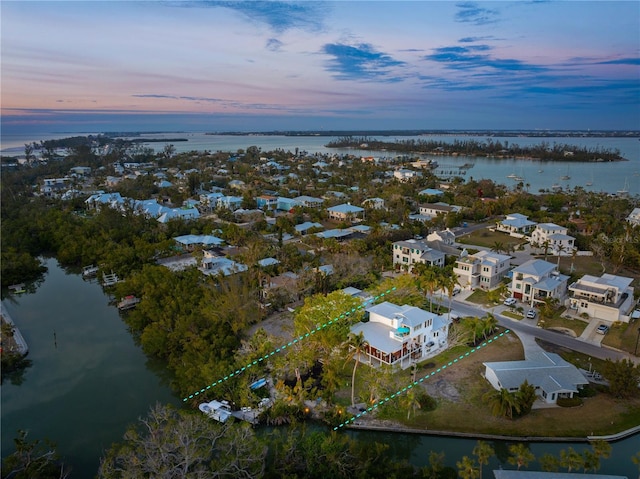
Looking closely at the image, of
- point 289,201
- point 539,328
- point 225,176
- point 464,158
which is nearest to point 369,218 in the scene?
point 289,201

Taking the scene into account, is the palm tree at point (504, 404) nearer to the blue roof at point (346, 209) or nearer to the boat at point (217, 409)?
the boat at point (217, 409)

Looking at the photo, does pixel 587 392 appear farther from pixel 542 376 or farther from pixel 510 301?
pixel 510 301

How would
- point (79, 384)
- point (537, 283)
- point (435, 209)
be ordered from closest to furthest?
point (79, 384) < point (537, 283) < point (435, 209)

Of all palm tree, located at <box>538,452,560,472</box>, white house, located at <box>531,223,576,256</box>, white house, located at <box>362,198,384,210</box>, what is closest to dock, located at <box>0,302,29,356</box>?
palm tree, located at <box>538,452,560,472</box>

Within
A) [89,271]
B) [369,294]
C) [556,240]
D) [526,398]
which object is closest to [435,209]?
[556,240]

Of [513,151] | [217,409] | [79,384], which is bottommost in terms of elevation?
[79,384]

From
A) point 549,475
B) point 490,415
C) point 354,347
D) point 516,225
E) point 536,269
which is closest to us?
point 549,475

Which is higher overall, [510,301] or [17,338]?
[510,301]
